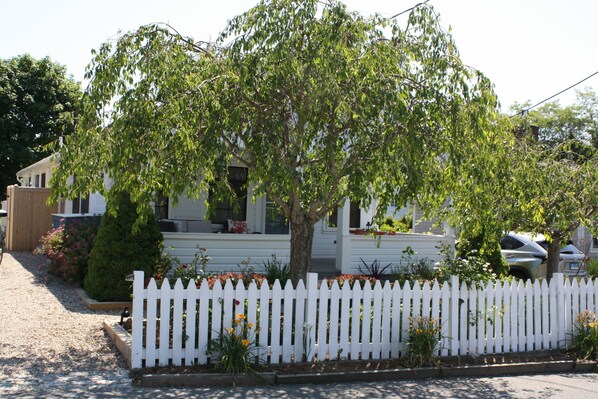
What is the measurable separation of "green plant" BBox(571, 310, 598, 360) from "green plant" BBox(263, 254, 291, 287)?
4.75m

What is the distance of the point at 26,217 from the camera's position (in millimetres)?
20047

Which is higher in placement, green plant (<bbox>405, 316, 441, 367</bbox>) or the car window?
the car window

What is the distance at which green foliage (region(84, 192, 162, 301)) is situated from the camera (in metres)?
11.2

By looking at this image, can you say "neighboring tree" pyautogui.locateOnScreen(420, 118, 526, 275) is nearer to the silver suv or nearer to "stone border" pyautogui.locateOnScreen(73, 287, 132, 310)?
the silver suv

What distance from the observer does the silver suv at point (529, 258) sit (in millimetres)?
14367

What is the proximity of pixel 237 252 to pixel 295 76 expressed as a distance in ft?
23.5

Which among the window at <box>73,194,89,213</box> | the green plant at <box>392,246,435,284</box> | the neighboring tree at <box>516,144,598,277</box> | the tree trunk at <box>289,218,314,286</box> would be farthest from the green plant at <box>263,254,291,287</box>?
the window at <box>73,194,89,213</box>

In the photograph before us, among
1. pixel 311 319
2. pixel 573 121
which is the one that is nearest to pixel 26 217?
pixel 311 319

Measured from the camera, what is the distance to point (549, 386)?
24.7ft

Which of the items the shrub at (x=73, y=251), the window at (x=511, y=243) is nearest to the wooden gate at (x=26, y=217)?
the shrub at (x=73, y=251)

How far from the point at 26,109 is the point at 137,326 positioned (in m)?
31.3

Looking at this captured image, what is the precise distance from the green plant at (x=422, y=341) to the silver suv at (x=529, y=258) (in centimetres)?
701

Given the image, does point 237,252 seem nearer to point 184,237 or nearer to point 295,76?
point 184,237

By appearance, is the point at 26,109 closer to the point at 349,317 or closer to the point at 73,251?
the point at 73,251
